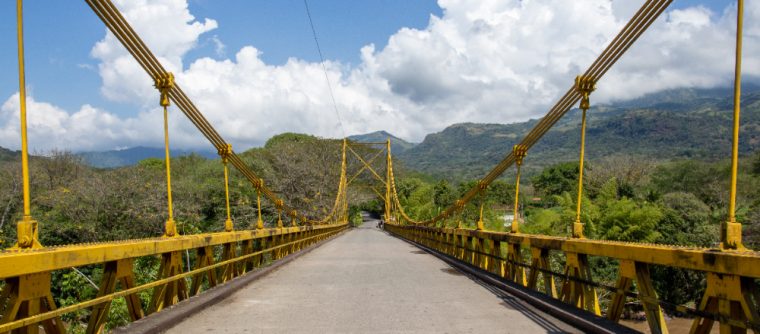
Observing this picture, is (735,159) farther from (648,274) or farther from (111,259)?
(111,259)

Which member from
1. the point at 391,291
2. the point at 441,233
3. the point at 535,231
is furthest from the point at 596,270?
the point at 391,291

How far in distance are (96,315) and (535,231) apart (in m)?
27.2

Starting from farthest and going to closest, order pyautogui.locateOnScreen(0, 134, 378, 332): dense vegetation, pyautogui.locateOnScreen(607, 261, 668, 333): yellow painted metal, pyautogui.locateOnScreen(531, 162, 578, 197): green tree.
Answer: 1. pyautogui.locateOnScreen(531, 162, 578, 197): green tree
2. pyautogui.locateOnScreen(0, 134, 378, 332): dense vegetation
3. pyautogui.locateOnScreen(607, 261, 668, 333): yellow painted metal

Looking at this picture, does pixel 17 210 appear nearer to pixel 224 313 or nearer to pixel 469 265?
pixel 469 265

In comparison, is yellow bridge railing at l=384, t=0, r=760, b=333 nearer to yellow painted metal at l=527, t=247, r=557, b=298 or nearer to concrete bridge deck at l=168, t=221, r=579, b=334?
yellow painted metal at l=527, t=247, r=557, b=298

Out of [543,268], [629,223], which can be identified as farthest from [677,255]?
[629,223]

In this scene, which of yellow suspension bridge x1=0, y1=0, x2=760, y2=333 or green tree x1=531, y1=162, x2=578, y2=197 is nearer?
yellow suspension bridge x1=0, y1=0, x2=760, y2=333

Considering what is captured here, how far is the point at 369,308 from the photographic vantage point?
23.7 feet

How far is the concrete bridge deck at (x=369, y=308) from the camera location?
6000 millimetres

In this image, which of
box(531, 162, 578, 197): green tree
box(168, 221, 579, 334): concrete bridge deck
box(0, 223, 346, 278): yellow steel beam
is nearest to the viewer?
box(0, 223, 346, 278): yellow steel beam

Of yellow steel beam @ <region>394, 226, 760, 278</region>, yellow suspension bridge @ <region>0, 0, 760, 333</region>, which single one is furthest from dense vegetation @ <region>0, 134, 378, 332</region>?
yellow steel beam @ <region>394, 226, 760, 278</region>

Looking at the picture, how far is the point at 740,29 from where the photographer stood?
4336 mm

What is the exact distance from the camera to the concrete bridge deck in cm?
600

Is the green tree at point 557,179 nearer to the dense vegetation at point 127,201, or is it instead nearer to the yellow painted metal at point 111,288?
the dense vegetation at point 127,201
